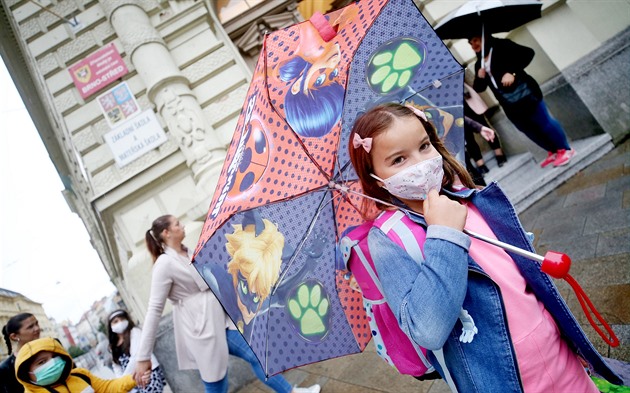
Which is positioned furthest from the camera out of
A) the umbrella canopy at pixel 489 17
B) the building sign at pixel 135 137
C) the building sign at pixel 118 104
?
the building sign at pixel 118 104

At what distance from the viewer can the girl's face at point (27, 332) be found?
9.34 ft

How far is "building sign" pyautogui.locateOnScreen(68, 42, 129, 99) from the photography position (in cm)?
596

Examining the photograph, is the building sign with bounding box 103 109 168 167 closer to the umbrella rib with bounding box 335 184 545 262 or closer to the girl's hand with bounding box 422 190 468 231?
the umbrella rib with bounding box 335 184 545 262

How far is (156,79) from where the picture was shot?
557cm

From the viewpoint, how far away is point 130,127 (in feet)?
19.2

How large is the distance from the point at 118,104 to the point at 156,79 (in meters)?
0.94

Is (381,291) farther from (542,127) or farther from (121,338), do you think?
(542,127)

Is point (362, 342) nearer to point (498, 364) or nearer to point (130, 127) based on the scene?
point (498, 364)

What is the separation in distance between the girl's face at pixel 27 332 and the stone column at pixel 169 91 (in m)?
2.73

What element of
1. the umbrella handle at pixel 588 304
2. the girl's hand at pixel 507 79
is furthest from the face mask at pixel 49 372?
the girl's hand at pixel 507 79

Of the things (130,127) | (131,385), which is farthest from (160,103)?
(131,385)

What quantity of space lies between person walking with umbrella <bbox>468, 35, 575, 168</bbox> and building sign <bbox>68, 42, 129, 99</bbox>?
5656 millimetres

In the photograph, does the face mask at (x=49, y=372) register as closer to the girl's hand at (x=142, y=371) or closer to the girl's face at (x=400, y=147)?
the girl's hand at (x=142, y=371)

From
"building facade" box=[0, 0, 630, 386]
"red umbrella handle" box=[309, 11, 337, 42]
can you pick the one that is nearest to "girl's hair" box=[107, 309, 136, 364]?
"building facade" box=[0, 0, 630, 386]
